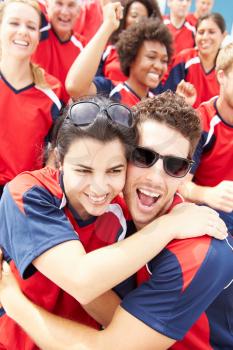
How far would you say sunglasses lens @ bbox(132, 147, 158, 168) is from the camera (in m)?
1.38

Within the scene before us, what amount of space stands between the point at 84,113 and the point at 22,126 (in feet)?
3.30

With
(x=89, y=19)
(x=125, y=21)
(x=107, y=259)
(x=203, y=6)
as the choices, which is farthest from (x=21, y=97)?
(x=203, y=6)

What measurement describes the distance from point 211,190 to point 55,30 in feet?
6.25

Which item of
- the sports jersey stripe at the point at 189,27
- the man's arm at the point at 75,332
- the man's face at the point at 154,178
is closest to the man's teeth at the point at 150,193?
the man's face at the point at 154,178

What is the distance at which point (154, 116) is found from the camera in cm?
144

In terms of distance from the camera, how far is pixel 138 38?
2.95m

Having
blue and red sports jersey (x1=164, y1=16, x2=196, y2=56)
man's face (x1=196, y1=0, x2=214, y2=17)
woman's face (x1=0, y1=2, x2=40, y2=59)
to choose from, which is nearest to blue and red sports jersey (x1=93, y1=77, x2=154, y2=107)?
woman's face (x1=0, y1=2, x2=40, y2=59)

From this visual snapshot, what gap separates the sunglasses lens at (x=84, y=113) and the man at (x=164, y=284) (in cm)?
18

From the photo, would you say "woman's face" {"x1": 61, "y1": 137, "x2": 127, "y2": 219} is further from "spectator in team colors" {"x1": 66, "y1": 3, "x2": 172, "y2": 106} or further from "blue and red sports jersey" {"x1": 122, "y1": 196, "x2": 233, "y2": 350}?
"spectator in team colors" {"x1": 66, "y1": 3, "x2": 172, "y2": 106}

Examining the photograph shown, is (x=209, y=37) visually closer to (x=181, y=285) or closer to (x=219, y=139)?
(x=219, y=139)

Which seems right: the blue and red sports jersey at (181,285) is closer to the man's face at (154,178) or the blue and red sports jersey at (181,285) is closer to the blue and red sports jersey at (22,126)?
the man's face at (154,178)

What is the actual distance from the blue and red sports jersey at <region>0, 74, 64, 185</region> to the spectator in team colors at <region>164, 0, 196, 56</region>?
3.02 metres

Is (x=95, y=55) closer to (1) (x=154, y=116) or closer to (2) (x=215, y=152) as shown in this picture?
(2) (x=215, y=152)

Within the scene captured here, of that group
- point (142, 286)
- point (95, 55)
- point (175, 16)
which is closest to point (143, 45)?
point (95, 55)
